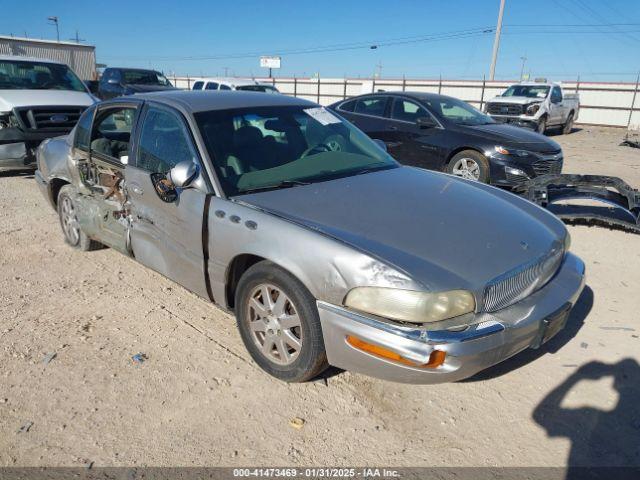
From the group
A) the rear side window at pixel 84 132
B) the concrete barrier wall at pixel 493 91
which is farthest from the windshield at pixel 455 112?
the concrete barrier wall at pixel 493 91

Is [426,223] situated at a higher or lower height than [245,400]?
higher

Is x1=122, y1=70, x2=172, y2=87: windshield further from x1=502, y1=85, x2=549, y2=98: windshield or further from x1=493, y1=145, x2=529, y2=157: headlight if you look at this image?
x1=493, y1=145, x2=529, y2=157: headlight

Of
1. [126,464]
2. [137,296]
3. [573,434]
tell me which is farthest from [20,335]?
[573,434]

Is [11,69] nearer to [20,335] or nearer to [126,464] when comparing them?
[20,335]

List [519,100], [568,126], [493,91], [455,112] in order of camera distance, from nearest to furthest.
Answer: [455,112] < [519,100] < [568,126] < [493,91]

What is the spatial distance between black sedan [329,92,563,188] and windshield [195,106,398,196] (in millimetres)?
3904

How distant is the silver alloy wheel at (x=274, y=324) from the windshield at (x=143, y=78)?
1534cm

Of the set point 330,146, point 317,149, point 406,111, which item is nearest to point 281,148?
point 317,149

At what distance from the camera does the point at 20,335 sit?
11.3 ft

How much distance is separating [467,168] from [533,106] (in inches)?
431

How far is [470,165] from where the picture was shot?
299 inches

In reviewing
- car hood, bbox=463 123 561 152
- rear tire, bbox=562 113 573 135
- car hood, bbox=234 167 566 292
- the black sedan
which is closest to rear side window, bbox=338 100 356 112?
the black sedan

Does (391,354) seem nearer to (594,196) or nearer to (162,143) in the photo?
(162,143)

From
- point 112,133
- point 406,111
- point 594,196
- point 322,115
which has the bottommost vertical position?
point 594,196
